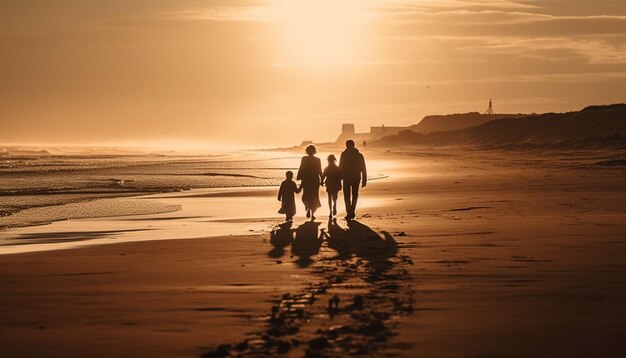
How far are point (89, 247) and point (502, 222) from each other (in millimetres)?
8155

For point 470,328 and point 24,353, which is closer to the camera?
point 24,353

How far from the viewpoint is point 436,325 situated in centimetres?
775

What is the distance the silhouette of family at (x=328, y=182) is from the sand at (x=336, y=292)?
7.88ft

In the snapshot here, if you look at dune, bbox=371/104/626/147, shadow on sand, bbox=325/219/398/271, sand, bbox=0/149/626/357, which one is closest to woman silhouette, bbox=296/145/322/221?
shadow on sand, bbox=325/219/398/271

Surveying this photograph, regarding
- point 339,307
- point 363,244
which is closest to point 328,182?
point 363,244

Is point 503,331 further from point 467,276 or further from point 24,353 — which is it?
point 24,353

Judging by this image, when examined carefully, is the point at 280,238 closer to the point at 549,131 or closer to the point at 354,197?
the point at 354,197

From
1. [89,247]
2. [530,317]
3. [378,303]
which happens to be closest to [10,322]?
[378,303]

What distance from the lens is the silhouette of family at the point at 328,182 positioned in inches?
811

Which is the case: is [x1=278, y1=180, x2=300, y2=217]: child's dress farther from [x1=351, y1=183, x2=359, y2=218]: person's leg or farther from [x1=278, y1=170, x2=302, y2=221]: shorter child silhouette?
[x1=351, y1=183, x2=359, y2=218]: person's leg

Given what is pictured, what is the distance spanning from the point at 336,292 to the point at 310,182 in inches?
469

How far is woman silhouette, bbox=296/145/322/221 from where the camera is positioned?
834 inches

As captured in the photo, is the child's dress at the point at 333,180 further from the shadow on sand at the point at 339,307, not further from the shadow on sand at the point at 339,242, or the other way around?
the shadow on sand at the point at 339,307

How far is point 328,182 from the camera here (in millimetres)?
21531
